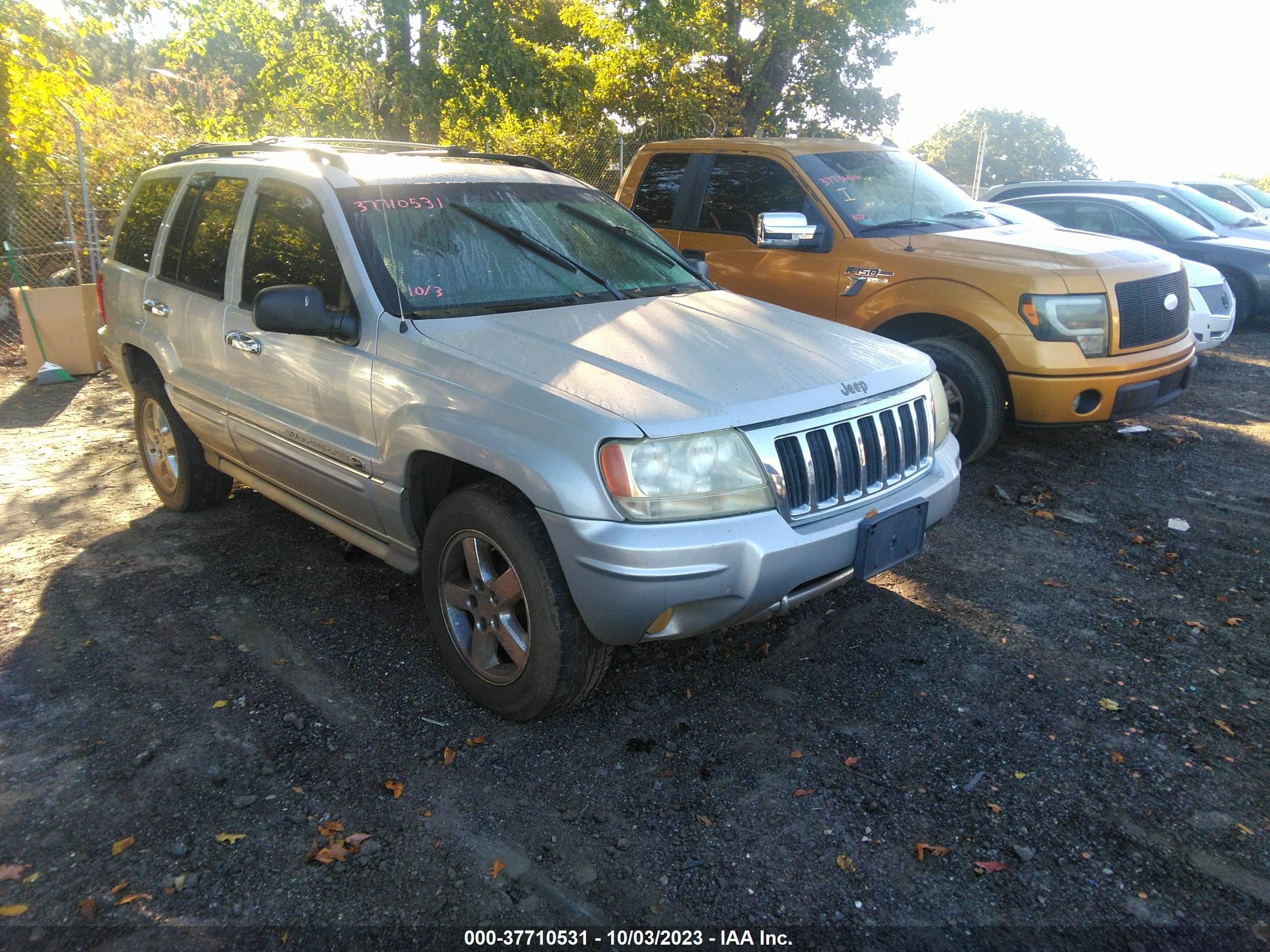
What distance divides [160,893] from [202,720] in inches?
35.4

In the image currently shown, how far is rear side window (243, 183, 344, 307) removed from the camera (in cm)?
379

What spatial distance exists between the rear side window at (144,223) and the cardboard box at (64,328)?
438cm

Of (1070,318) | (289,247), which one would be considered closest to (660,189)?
(1070,318)

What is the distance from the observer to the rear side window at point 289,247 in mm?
3791

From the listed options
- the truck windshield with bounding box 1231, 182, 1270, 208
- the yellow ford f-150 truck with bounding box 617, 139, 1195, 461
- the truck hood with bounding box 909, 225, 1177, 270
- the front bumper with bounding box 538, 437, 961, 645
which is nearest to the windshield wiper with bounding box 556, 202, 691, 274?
the yellow ford f-150 truck with bounding box 617, 139, 1195, 461

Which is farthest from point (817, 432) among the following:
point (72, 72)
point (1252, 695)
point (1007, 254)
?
point (72, 72)

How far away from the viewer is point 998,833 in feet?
9.15

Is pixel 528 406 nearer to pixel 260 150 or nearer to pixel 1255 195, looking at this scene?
pixel 260 150

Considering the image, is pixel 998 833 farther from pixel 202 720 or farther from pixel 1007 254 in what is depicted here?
pixel 1007 254

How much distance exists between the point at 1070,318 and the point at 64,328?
29.1ft

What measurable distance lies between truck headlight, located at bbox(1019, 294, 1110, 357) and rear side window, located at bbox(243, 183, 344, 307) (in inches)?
153

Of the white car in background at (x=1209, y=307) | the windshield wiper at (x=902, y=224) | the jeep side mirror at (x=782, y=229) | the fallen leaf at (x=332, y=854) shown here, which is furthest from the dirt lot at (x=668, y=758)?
the white car in background at (x=1209, y=307)

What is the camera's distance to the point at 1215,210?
473 inches

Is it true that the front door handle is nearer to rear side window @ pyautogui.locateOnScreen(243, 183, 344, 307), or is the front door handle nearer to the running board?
rear side window @ pyautogui.locateOnScreen(243, 183, 344, 307)
